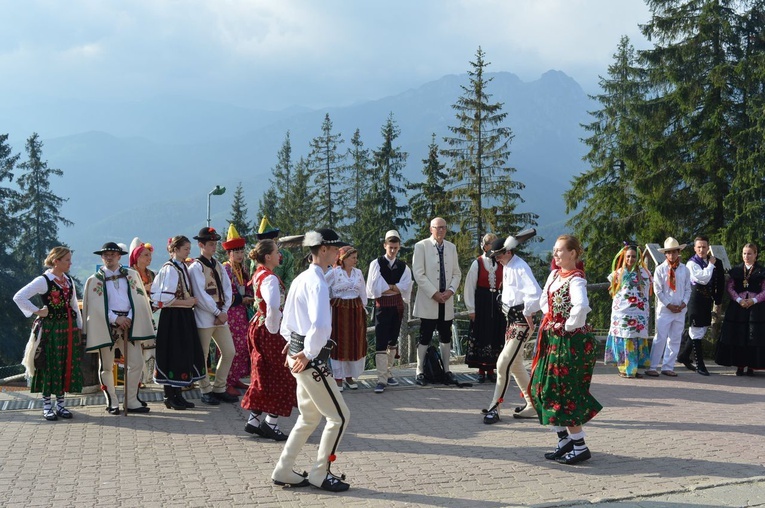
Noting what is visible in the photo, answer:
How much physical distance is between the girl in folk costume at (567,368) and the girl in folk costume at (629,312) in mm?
4488

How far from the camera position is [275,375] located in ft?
22.8

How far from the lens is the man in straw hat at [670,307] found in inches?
421

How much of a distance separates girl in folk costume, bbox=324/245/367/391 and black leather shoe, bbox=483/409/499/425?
210 cm

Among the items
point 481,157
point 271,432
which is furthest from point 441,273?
point 481,157

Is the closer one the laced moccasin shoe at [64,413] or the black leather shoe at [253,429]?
the black leather shoe at [253,429]

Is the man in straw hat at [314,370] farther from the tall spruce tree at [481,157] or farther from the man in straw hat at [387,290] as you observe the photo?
the tall spruce tree at [481,157]

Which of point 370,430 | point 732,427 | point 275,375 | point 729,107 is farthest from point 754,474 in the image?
point 729,107

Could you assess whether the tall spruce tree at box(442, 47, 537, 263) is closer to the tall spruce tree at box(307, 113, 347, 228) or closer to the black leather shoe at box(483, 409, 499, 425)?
the tall spruce tree at box(307, 113, 347, 228)

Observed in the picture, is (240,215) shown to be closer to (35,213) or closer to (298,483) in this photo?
(35,213)

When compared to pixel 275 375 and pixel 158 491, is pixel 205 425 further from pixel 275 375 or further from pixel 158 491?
pixel 158 491

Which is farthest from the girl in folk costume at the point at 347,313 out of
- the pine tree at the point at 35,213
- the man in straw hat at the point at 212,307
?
the pine tree at the point at 35,213

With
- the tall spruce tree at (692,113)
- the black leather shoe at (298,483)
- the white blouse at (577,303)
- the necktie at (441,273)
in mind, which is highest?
the tall spruce tree at (692,113)

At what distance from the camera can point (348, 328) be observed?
907 cm

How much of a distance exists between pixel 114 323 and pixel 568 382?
15.9 feet
